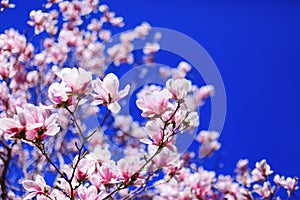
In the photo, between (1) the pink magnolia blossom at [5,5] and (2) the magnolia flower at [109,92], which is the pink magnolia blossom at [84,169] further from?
(1) the pink magnolia blossom at [5,5]

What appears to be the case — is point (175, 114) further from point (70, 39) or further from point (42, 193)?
point (70, 39)

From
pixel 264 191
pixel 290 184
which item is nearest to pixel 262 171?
pixel 264 191

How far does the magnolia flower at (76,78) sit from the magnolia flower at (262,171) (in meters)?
1.93

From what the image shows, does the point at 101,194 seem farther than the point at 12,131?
Yes

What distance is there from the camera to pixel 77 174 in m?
1.46

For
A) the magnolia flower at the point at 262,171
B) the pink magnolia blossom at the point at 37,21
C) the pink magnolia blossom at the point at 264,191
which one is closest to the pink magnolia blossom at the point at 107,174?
the magnolia flower at the point at 262,171

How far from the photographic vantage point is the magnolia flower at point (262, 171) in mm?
2869

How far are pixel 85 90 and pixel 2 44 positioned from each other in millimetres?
2638

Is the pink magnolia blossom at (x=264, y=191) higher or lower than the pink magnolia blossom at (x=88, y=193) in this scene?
higher

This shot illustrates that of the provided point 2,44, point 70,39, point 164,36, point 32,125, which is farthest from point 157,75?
point 70,39

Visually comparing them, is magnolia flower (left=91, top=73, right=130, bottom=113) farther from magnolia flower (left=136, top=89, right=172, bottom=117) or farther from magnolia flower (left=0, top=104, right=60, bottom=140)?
magnolia flower (left=0, top=104, right=60, bottom=140)

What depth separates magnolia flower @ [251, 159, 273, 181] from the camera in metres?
2.87

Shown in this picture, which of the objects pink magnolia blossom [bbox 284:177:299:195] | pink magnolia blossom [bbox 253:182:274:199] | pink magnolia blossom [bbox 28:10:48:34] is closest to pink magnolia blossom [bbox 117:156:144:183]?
pink magnolia blossom [bbox 253:182:274:199]

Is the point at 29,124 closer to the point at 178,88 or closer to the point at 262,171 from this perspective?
the point at 178,88
